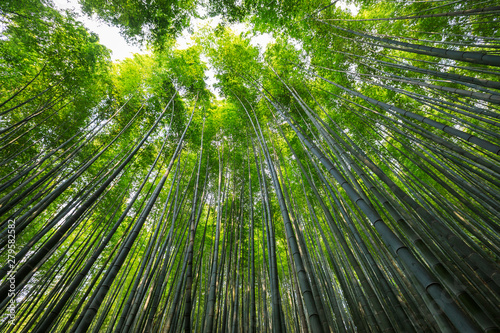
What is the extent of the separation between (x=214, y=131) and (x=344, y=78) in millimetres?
3764

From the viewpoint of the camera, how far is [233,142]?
552 centimetres

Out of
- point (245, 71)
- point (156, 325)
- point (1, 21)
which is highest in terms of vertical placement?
point (245, 71)

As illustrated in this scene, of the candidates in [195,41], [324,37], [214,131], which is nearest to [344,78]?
[324,37]

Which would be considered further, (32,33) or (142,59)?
(142,59)

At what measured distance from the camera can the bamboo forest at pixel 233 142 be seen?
2.31m

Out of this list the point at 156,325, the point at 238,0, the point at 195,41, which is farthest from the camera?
the point at 195,41

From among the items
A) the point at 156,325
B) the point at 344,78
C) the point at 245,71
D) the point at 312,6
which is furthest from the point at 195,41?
the point at 156,325

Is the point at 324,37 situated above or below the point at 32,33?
above

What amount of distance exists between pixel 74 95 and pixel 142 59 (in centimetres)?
196

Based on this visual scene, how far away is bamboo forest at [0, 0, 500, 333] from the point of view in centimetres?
231

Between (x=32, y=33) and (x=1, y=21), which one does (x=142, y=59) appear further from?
(x=1, y=21)

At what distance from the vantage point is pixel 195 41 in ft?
17.4

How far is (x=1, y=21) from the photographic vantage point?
3.44m

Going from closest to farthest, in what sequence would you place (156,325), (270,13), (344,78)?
1. (156,325)
2. (270,13)
3. (344,78)
